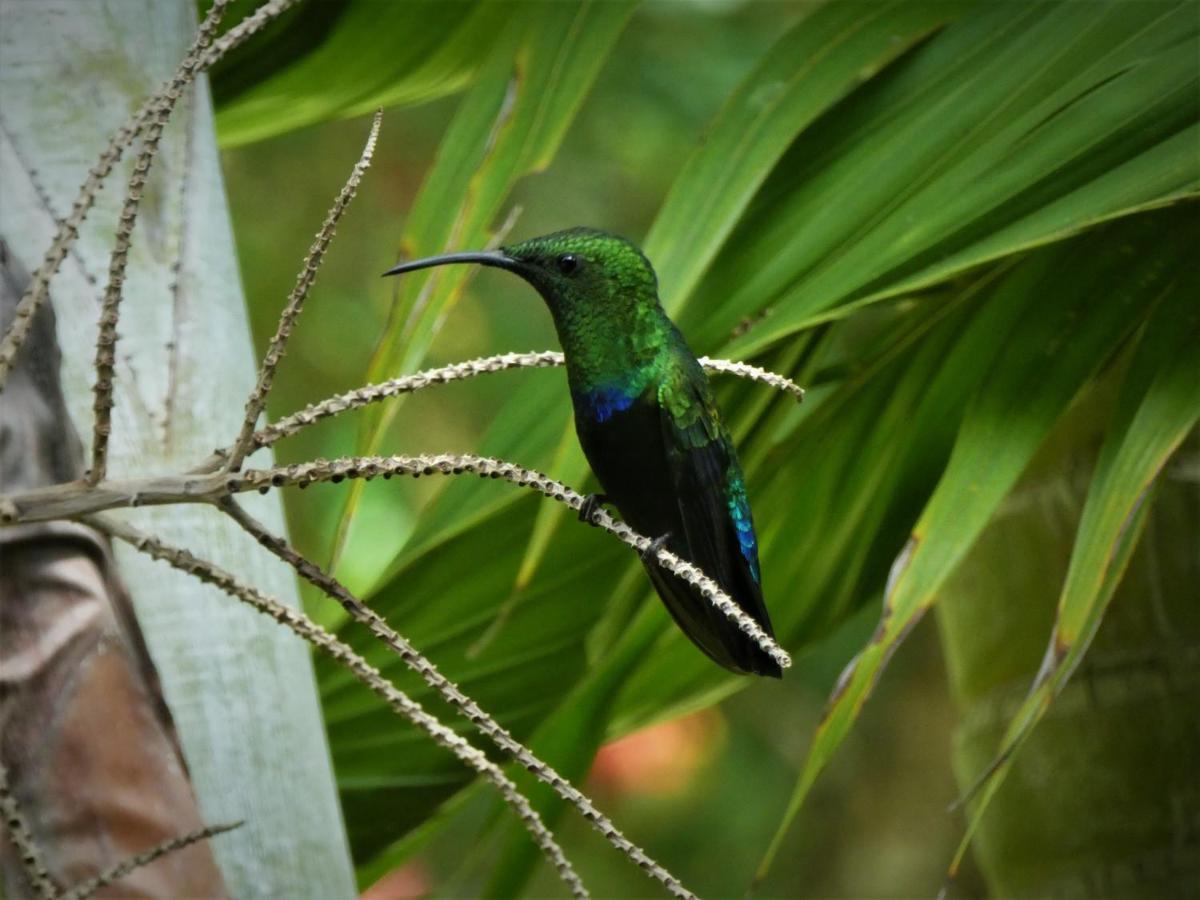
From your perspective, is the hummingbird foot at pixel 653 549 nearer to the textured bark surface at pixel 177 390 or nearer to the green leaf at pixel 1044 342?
the green leaf at pixel 1044 342

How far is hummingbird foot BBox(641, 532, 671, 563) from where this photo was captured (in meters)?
0.84

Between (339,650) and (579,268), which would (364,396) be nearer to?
A: (339,650)

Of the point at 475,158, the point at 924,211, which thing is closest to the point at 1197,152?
the point at 924,211

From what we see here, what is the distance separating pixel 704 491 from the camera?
3.41 feet

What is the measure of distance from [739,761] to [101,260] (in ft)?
8.60

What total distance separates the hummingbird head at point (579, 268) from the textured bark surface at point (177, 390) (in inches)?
10.8

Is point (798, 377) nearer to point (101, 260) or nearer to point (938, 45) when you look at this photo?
point (938, 45)

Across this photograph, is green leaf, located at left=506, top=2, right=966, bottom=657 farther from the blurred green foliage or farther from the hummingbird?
the hummingbird

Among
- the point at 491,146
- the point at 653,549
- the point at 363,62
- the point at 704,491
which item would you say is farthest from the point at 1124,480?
the point at 363,62

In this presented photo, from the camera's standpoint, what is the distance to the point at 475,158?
1.36 metres

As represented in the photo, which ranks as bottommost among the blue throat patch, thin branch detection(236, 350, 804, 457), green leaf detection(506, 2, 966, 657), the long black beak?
thin branch detection(236, 350, 804, 457)

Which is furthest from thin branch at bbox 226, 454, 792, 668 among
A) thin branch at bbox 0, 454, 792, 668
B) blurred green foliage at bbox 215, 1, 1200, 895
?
blurred green foliage at bbox 215, 1, 1200, 895

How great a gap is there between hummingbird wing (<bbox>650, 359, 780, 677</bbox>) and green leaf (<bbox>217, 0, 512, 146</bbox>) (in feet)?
2.11

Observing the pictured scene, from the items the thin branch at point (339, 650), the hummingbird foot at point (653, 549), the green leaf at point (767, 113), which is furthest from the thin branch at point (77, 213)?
the green leaf at point (767, 113)
